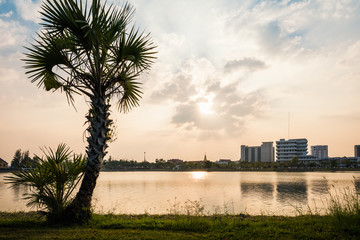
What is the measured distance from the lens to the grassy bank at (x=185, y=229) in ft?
23.8

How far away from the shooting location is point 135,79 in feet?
37.2

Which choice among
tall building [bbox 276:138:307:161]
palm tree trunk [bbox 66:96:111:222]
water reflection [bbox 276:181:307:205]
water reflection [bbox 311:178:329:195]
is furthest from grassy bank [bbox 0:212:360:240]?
tall building [bbox 276:138:307:161]

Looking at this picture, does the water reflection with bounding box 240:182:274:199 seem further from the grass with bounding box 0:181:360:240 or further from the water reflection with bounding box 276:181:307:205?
the grass with bounding box 0:181:360:240

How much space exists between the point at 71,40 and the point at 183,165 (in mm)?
171359

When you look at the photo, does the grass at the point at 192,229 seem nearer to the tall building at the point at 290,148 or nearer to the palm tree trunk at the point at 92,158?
the palm tree trunk at the point at 92,158

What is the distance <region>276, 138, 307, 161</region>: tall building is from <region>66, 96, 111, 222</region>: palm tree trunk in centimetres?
18966

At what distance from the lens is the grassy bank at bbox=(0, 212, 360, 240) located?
285 inches

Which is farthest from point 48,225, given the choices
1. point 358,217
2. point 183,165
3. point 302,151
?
point 302,151

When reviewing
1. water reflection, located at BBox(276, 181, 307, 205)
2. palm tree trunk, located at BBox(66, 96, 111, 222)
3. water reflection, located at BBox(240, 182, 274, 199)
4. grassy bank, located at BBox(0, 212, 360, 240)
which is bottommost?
water reflection, located at BBox(240, 182, 274, 199)

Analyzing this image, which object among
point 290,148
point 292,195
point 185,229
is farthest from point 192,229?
point 290,148

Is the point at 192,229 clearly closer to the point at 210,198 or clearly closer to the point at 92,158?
the point at 92,158

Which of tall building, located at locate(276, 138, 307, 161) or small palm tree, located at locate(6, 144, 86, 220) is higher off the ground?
tall building, located at locate(276, 138, 307, 161)

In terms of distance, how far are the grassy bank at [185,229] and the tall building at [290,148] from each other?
618 ft

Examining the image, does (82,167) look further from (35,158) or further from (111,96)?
→ (111,96)
